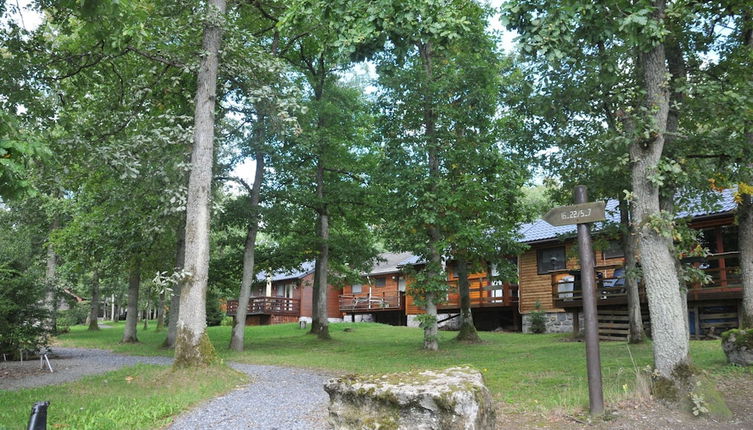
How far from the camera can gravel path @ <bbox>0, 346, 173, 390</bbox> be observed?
35.2 ft

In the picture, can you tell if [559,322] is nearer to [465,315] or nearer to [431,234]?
[465,315]

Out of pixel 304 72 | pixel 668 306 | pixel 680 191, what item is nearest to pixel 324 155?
pixel 304 72

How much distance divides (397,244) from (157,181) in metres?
7.34

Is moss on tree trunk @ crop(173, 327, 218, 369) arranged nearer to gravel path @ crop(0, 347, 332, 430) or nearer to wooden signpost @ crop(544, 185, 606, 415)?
gravel path @ crop(0, 347, 332, 430)

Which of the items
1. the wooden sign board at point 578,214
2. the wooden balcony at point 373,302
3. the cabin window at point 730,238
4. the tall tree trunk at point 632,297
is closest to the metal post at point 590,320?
the wooden sign board at point 578,214

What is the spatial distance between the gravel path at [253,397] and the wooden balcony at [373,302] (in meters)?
20.1

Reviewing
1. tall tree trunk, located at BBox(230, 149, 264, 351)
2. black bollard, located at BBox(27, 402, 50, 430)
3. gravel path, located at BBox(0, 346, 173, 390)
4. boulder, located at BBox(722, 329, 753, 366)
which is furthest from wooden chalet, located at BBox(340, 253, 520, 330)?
black bollard, located at BBox(27, 402, 50, 430)

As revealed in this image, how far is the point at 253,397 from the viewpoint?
812cm

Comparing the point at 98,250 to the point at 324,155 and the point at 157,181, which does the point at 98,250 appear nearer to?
the point at 157,181

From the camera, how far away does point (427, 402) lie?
5.11 meters

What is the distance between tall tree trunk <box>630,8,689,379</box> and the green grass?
255 inches

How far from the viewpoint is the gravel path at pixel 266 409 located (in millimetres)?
6367

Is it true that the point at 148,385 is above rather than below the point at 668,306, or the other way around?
below

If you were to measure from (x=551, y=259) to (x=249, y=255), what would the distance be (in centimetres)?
1333
